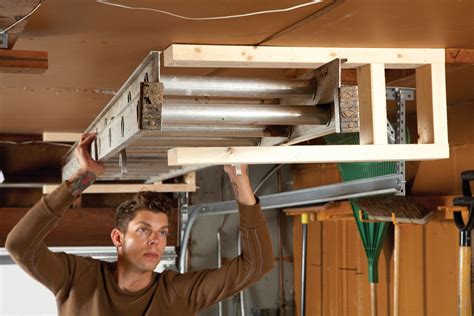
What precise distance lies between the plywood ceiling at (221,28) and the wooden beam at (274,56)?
0.02 m

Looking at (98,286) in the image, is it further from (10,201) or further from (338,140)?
(10,201)

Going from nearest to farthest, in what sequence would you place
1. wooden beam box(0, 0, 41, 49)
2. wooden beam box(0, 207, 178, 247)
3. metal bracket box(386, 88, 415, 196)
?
wooden beam box(0, 0, 41, 49), metal bracket box(386, 88, 415, 196), wooden beam box(0, 207, 178, 247)

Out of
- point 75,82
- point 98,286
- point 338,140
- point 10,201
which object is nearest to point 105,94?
point 75,82

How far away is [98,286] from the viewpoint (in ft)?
9.27

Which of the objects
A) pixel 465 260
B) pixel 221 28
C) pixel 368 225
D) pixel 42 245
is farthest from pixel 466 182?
pixel 42 245

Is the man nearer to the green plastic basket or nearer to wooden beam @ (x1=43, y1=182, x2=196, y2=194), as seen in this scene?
the green plastic basket

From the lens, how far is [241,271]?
9.32 ft

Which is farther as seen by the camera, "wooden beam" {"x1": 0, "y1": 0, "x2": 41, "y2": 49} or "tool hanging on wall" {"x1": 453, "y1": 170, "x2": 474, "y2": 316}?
"tool hanging on wall" {"x1": 453, "y1": 170, "x2": 474, "y2": 316}

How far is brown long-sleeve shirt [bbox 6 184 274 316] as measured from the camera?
9.06ft

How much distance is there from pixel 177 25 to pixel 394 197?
6.47 ft

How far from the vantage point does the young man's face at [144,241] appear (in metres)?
2.84

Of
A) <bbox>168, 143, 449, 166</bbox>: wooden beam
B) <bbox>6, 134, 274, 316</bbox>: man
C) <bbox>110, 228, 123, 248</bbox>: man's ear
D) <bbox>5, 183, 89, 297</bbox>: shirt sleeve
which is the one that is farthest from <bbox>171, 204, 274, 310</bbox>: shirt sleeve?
<bbox>168, 143, 449, 166</bbox>: wooden beam

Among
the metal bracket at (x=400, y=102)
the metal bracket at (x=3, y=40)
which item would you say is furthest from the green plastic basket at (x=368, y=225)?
the metal bracket at (x=3, y=40)

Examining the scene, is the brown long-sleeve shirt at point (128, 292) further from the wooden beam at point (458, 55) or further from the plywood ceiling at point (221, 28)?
the wooden beam at point (458, 55)
